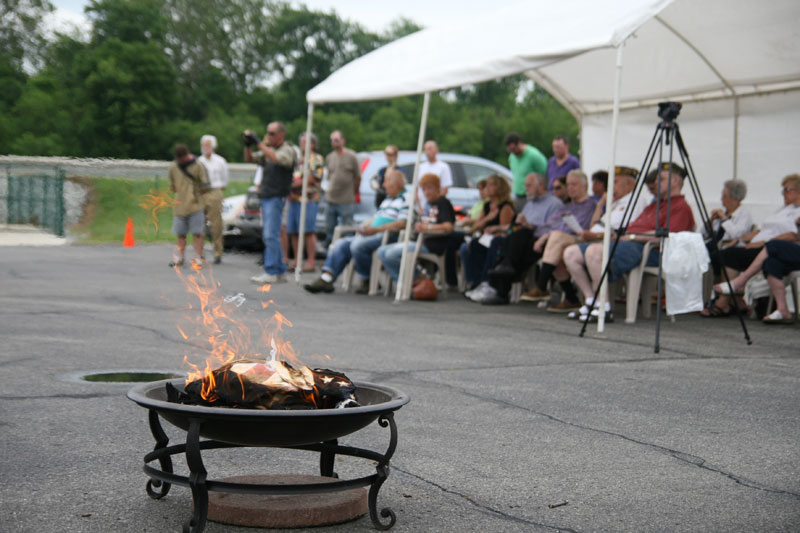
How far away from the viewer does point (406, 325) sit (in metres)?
9.89

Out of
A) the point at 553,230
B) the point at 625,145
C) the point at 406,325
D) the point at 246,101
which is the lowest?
the point at 406,325

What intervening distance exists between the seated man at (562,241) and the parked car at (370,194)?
15.1 feet

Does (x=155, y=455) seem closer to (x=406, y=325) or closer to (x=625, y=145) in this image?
(x=406, y=325)

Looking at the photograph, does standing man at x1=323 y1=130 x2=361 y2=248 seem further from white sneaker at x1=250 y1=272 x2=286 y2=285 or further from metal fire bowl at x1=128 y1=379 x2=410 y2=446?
metal fire bowl at x1=128 y1=379 x2=410 y2=446

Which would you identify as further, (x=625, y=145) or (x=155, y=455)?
(x=625, y=145)

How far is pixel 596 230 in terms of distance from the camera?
10.9m

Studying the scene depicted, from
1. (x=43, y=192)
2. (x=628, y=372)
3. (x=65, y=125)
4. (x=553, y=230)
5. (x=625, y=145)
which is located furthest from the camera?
(x=65, y=125)

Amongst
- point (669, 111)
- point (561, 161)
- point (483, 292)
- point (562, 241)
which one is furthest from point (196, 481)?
point (561, 161)

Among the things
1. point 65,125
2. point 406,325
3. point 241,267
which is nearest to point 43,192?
point 65,125

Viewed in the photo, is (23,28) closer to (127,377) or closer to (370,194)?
(370,194)

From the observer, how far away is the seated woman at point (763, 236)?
1041 centimetres

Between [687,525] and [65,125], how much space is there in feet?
109

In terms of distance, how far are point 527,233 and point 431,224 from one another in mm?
1290

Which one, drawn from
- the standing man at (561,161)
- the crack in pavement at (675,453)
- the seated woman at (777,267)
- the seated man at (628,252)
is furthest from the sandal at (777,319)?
the crack in pavement at (675,453)
